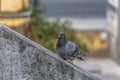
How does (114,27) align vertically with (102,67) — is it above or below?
above

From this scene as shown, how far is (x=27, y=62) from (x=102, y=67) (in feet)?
41.0

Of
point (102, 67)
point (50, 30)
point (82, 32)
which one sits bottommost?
point (102, 67)

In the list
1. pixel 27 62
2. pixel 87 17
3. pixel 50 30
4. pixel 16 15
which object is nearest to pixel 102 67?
pixel 50 30

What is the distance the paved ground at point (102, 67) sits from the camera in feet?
59.9

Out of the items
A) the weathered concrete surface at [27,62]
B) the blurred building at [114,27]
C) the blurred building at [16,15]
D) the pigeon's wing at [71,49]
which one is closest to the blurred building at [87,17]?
the blurred building at [114,27]

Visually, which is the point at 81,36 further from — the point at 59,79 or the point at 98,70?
the point at 59,79

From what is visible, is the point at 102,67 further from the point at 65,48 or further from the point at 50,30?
the point at 65,48

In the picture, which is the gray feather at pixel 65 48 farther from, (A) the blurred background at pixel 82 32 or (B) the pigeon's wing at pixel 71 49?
(A) the blurred background at pixel 82 32

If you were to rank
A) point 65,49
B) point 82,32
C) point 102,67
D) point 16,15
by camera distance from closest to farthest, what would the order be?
point 65,49, point 16,15, point 102,67, point 82,32

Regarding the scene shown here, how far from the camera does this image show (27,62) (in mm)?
7891

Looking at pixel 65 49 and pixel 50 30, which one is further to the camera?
pixel 50 30

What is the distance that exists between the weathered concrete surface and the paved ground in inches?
368

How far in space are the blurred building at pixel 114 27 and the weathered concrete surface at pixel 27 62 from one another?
11.3m

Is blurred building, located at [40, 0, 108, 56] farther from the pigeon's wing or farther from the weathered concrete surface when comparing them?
the weathered concrete surface
